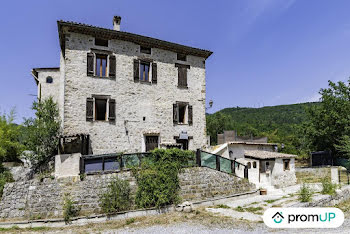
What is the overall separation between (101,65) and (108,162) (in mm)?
7184

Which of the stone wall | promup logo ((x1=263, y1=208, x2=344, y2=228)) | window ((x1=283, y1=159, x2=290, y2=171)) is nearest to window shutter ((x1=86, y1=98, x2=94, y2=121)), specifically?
the stone wall

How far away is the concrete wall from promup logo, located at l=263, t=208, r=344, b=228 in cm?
939

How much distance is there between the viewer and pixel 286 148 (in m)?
37.0

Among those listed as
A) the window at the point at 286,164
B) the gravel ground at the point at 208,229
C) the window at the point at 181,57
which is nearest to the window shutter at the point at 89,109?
the window at the point at 181,57

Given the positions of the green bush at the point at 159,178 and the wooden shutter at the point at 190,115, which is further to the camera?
the wooden shutter at the point at 190,115

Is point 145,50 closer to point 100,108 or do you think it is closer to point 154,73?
point 154,73

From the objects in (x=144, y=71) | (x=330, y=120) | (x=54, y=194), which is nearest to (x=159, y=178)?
(x=54, y=194)

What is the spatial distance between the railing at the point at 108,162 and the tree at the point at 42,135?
12.7 ft

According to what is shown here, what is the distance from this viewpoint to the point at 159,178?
11.2 metres

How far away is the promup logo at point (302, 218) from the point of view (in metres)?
8.04

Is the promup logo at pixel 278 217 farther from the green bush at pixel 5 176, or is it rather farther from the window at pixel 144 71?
the green bush at pixel 5 176

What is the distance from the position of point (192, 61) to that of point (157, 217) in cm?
1240

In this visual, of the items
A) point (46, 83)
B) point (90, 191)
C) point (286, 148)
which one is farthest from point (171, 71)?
point (286, 148)

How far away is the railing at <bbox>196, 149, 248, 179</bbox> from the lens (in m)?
13.1
